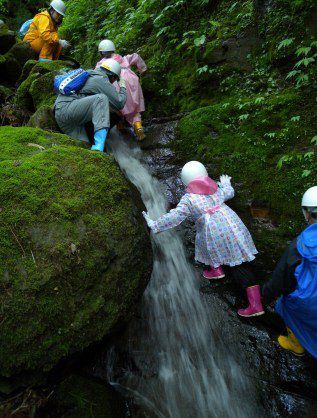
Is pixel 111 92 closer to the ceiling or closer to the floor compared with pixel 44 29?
closer to the floor

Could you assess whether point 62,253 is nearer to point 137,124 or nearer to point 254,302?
point 254,302

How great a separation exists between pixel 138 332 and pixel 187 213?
1.76 metres

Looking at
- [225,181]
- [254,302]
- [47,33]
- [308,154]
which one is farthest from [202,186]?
[47,33]

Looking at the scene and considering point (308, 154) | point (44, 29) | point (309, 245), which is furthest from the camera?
point (44, 29)

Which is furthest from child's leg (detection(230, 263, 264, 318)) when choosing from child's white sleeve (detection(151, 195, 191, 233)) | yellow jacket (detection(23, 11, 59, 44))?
yellow jacket (detection(23, 11, 59, 44))

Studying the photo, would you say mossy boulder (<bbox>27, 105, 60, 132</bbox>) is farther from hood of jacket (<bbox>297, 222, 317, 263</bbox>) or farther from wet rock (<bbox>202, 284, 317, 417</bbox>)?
hood of jacket (<bbox>297, 222, 317, 263</bbox>)

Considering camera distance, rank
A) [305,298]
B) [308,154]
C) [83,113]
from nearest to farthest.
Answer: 1. [305,298]
2. [308,154]
3. [83,113]

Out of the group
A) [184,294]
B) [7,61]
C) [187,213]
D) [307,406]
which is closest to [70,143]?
[187,213]

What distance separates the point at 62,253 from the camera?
3.27 m

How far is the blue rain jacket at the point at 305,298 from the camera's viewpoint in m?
3.23

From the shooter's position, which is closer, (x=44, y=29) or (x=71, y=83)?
(x=71, y=83)

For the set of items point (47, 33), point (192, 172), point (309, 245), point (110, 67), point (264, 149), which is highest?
point (47, 33)

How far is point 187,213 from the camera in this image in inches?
172

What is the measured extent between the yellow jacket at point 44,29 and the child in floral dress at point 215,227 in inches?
297
